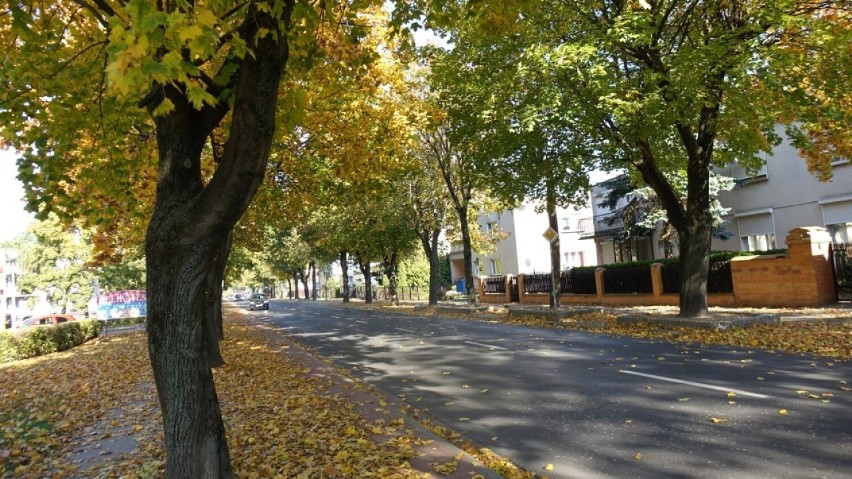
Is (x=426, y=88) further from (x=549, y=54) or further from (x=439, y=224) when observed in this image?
(x=549, y=54)

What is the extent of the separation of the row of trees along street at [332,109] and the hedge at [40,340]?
12.6 feet

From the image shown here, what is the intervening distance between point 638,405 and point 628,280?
668 inches

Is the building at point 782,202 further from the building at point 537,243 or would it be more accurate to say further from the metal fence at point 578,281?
the building at point 537,243

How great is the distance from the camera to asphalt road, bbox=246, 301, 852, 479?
4648 mm

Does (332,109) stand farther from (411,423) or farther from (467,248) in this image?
(467,248)

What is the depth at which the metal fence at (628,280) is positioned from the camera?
70.5 feet

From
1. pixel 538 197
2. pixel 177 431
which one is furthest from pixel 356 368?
pixel 538 197

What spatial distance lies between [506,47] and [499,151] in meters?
2.85

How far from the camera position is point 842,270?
15570 millimetres

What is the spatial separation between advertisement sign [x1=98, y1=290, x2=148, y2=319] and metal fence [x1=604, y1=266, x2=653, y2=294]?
20827mm

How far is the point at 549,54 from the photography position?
1195cm

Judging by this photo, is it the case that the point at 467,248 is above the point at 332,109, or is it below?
below

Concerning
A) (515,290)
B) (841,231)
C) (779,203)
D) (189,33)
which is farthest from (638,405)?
(515,290)

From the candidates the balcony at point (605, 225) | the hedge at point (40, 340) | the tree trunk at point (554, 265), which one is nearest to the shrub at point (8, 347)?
the hedge at point (40, 340)
